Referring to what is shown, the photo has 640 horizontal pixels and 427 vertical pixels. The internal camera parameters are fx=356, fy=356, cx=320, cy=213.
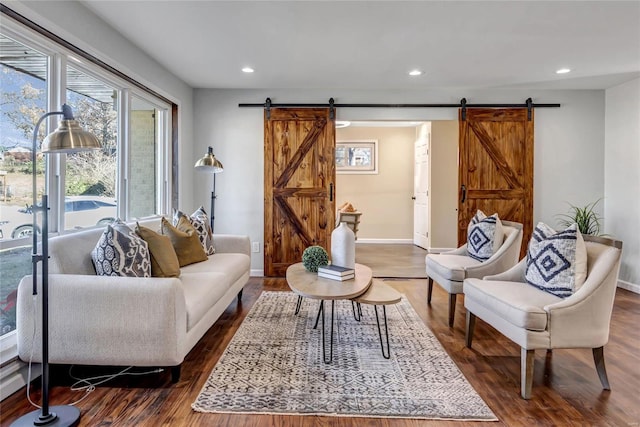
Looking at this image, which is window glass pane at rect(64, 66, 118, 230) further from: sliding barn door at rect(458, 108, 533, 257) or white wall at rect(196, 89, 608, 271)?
sliding barn door at rect(458, 108, 533, 257)

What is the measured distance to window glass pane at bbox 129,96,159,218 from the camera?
3.49 meters

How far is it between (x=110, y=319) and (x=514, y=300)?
2.27 m

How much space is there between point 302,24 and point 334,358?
8.19ft

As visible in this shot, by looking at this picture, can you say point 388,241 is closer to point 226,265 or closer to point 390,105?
point 390,105

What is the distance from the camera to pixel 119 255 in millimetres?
2143

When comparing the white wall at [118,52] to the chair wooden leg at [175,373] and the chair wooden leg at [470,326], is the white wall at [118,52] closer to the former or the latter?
the chair wooden leg at [175,373]

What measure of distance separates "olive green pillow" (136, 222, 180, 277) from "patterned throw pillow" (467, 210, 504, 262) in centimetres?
257

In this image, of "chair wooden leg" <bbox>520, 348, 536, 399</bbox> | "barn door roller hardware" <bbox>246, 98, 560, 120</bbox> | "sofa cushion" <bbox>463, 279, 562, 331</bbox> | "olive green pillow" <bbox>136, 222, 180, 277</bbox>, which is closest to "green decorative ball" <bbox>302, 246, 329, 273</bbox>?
"olive green pillow" <bbox>136, 222, 180, 277</bbox>

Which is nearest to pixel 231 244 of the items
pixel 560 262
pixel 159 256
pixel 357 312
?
pixel 159 256

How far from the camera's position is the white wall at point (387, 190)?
7629 mm

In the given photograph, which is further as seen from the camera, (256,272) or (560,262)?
(256,272)

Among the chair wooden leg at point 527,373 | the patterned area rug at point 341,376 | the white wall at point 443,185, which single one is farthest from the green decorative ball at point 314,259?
the white wall at point 443,185

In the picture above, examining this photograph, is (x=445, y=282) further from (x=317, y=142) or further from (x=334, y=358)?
(x=317, y=142)

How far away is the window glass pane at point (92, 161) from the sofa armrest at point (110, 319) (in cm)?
83
